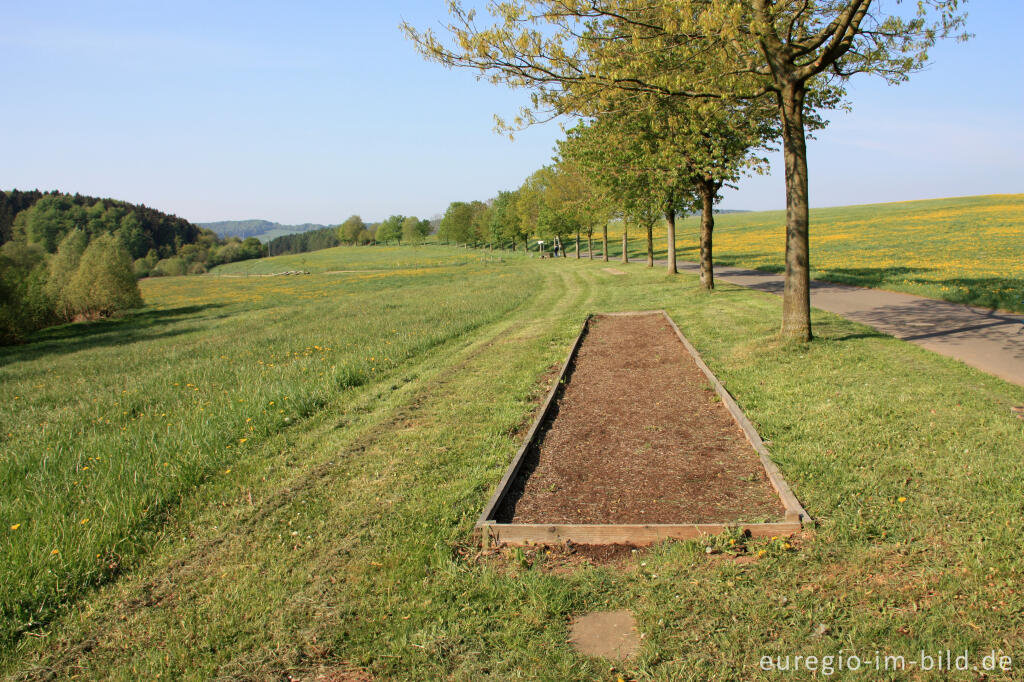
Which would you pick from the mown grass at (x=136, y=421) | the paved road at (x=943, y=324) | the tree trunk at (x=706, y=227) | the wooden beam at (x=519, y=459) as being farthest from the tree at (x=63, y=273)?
the paved road at (x=943, y=324)

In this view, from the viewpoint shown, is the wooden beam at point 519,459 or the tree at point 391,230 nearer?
the wooden beam at point 519,459

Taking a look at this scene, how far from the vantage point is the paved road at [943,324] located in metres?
8.80

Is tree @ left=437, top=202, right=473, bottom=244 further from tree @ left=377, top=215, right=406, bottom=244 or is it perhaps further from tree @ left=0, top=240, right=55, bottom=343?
tree @ left=0, top=240, right=55, bottom=343

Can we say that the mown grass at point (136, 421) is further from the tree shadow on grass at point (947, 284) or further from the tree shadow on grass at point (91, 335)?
the tree shadow on grass at point (947, 284)

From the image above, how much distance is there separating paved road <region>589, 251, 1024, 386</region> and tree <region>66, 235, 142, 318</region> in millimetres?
38867

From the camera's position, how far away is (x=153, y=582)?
13.4 feet

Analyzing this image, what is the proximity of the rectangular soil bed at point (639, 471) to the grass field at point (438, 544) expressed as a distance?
0.73 feet

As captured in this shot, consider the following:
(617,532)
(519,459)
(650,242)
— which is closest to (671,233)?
(650,242)

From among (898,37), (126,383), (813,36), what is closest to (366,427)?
(126,383)

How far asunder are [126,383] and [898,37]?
49.4ft

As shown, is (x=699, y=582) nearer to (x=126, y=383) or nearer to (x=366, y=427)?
(x=366, y=427)

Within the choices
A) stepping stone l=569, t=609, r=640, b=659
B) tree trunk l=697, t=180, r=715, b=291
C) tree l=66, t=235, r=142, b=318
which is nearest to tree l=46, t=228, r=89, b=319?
tree l=66, t=235, r=142, b=318

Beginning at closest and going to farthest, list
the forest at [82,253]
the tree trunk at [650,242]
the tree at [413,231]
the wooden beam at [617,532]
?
the wooden beam at [617,532], the tree trunk at [650,242], the forest at [82,253], the tree at [413,231]

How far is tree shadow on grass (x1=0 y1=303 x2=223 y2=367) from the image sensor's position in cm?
2314
